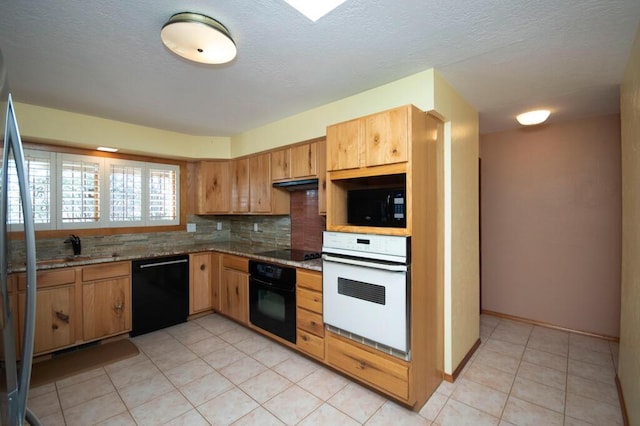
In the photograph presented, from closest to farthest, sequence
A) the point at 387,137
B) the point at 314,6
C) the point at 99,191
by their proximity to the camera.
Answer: the point at 314,6, the point at 387,137, the point at 99,191

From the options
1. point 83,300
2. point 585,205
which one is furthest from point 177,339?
point 585,205

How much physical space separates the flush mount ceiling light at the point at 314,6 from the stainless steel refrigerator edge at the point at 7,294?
1.13 meters

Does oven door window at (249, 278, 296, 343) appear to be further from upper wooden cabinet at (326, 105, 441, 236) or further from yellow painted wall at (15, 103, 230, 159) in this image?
yellow painted wall at (15, 103, 230, 159)

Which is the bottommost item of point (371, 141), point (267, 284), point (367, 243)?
point (267, 284)

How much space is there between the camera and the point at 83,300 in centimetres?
273

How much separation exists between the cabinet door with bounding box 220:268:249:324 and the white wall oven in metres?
1.24

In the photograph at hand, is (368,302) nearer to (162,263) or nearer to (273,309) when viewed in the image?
(273,309)

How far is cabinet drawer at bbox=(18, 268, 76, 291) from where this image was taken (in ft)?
8.16

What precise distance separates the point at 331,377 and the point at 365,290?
0.87m

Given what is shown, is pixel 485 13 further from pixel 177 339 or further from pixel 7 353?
pixel 177 339

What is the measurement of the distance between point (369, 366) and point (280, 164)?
2.20 m

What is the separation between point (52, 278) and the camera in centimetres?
255

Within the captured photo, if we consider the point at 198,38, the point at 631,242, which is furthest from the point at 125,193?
the point at 631,242

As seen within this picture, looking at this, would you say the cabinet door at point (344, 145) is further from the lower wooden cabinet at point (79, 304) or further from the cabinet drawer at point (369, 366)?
the lower wooden cabinet at point (79, 304)
